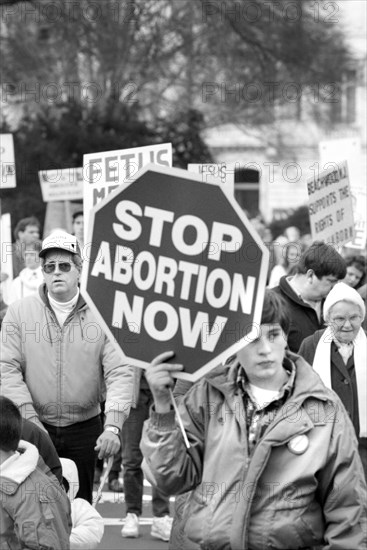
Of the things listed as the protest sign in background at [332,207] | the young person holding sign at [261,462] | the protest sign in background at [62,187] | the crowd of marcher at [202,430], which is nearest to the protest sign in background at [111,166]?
the protest sign in background at [332,207]

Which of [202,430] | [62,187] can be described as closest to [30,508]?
[202,430]

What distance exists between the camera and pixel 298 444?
187 inches

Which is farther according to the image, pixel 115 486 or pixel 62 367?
pixel 115 486

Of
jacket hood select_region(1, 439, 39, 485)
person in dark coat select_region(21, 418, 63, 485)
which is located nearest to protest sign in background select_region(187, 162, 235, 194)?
person in dark coat select_region(21, 418, 63, 485)

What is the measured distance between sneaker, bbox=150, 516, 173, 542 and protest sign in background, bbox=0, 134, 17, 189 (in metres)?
3.99

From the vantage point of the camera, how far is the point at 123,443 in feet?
32.1

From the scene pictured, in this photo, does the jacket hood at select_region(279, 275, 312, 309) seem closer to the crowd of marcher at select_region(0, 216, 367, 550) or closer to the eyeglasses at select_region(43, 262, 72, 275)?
the crowd of marcher at select_region(0, 216, 367, 550)

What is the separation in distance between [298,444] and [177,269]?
67 cm

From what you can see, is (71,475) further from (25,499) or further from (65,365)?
(25,499)

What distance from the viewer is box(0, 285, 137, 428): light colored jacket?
7445 mm

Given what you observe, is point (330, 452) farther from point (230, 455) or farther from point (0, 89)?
point (0, 89)

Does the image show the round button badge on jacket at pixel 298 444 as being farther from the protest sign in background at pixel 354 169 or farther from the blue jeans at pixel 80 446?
the protest sign in background at pixel 354 169

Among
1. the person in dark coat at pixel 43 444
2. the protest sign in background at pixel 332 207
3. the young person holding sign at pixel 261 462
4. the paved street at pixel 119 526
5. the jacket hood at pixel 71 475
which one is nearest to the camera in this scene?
the young person holding sign at pixel 261 462

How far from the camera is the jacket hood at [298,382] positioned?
15.9 feet
